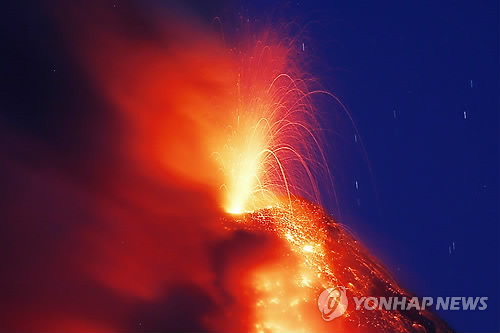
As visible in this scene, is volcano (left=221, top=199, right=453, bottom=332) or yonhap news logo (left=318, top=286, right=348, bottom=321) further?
yonhap news logo (left=318, top=286, right=348, bottom=321)

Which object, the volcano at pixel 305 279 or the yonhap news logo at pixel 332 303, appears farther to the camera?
the yonhap news logo at pixel 332 303

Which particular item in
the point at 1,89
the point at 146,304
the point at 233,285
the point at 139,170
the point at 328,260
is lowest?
the point at 146,304

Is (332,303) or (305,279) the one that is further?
(305,279)

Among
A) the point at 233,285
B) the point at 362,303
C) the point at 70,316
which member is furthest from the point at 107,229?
the point at 362,303

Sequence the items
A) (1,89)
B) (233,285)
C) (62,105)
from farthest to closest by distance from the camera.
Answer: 1. (62,105)
2. (1,89)
3. (233,285)

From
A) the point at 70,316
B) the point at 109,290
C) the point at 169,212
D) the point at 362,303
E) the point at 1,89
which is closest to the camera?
the point at 70,316

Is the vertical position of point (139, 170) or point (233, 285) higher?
point (139, 170)

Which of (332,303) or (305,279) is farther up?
(305,279)

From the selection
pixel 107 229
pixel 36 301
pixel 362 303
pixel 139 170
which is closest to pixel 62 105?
pixel 139 170

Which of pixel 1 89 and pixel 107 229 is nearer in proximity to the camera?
pixel 107 229

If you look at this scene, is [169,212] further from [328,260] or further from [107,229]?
[328,260]
